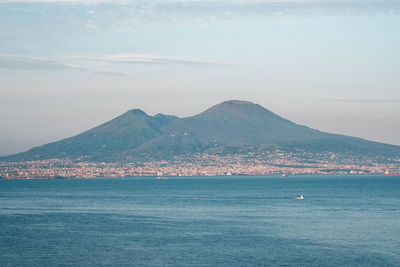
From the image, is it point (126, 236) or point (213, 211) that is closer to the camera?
point (126, 236)

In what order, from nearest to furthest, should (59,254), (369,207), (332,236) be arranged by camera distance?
1. (59,254)
2. (332,236)
3. (369,207)

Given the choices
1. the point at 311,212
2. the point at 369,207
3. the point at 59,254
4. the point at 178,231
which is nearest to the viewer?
the point at 59,254

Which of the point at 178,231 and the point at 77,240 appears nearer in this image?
the point at 77,240

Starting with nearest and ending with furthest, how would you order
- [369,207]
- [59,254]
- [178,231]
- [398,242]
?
[59,254] → [398,242] → [178,231] → [369,207]

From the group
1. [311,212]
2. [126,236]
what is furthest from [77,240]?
[311,212]

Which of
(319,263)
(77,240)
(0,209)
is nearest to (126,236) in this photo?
(77,240)

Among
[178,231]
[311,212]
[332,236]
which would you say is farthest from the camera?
[311,212]

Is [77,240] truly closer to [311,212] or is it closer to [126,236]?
[126,236]

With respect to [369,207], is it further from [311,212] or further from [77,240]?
[77,240]
